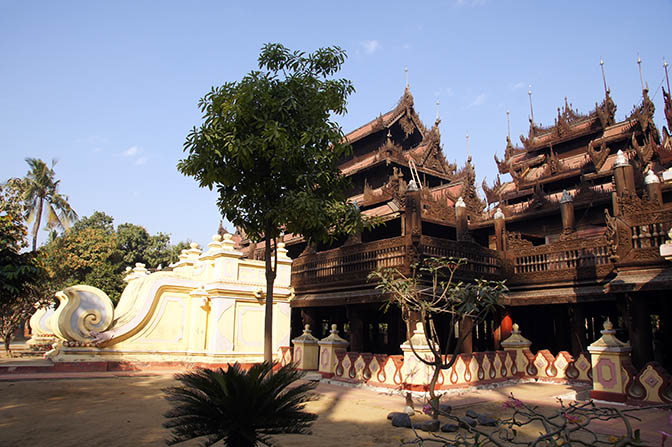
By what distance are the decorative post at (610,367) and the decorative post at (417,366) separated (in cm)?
339

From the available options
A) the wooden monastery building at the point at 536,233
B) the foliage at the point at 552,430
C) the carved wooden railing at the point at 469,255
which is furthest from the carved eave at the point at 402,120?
the foliage at the point at 552,430

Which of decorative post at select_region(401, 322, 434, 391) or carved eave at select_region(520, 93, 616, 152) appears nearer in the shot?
decorative post at select_region(401, 322, 434, 391)

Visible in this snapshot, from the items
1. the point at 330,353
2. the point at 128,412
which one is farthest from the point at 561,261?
the point at 128,412

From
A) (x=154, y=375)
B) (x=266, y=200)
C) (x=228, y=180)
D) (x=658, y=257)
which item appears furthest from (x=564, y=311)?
(x=154, y=375)

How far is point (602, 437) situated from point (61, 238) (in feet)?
118

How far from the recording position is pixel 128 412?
8.03m

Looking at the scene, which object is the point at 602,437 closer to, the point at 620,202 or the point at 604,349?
the point at 604,349

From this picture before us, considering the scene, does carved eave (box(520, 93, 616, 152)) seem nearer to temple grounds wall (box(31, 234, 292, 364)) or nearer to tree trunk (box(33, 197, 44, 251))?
temple grounds wall (box(31, 234, 292, 364))

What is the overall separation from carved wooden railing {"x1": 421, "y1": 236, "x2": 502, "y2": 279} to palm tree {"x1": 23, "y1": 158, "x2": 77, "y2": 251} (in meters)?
31.5

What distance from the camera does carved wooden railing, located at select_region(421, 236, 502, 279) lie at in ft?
43.9

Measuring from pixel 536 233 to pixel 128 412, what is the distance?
16813 millimetres

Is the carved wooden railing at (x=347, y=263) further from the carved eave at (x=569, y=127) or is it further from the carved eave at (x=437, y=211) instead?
the carved eave at (x=569, y=127)

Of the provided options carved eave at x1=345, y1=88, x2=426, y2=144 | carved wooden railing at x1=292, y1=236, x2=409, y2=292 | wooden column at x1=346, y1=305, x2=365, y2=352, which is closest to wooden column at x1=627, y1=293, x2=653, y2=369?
carved wooden railing at x1=292, y1=236, x2=409, y2=292

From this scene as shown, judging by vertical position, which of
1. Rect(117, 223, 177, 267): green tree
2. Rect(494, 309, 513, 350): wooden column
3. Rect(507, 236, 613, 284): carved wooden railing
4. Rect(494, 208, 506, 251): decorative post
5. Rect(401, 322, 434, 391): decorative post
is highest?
Rect(117, 223, 177, 267): green tree
